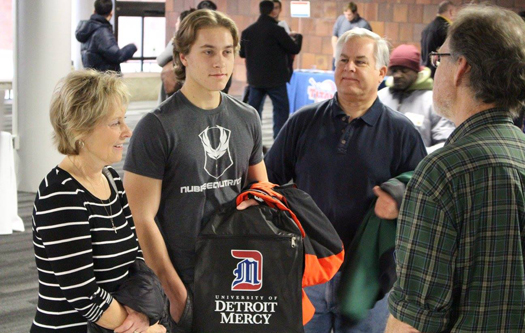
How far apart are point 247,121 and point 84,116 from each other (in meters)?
0.66

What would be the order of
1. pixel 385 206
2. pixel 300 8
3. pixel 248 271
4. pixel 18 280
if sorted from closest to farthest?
pixel 248 271 → pixel 385 206 → pixel 18 280 → pixel 300 8

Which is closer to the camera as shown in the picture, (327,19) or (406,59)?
(406,59)

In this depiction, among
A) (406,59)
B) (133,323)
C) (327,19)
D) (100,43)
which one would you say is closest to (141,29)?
(327,19)

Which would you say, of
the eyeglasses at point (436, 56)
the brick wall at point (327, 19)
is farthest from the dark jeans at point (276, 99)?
the eyeglasses at point (436, 56)

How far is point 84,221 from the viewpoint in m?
1.89

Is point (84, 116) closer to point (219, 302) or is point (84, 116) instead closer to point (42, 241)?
point (42, 241)

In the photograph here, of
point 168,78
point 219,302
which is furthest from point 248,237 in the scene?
point 168,78

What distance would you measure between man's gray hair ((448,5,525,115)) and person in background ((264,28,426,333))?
39.9 inches

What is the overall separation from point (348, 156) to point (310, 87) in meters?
8.00

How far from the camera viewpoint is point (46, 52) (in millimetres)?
6707

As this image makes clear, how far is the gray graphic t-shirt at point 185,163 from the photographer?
7.43ft

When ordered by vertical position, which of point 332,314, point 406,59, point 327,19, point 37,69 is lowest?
point 332,314

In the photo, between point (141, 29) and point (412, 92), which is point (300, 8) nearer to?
point (141, 29)

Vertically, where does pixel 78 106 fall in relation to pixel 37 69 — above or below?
above
